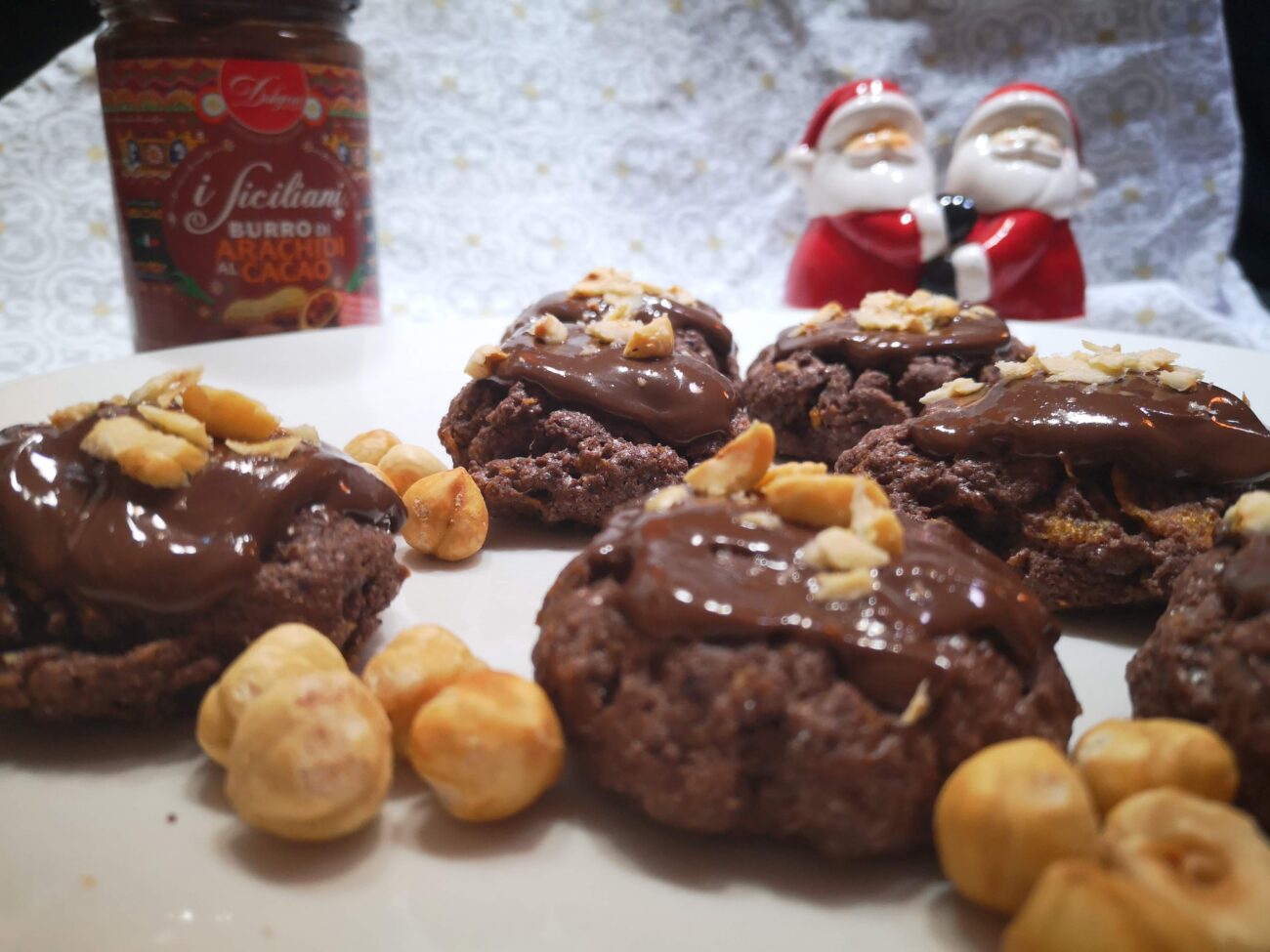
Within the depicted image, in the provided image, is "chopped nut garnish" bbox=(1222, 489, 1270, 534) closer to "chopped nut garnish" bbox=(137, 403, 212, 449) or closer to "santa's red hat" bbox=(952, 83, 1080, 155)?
"chopped nut garnish" bbox=(137, 403, 212, 449)

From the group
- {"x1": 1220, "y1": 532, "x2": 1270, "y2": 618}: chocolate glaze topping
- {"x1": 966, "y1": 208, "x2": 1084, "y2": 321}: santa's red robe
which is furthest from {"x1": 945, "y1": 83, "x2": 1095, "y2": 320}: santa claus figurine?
{"x1": 1220, "y1": 532, "x2": 1270, "y2": 618}: chocolate glaze topping

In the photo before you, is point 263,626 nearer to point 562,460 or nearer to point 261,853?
point 261,853

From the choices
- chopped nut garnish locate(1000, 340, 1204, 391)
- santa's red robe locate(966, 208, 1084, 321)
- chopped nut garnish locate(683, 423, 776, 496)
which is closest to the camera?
chopped nut garnish locate(683, 423, 776, 496)

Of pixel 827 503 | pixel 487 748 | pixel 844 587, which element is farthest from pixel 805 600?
pixel 487 748

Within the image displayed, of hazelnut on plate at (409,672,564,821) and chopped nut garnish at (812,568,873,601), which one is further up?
chopped nut garnish at (812,568,873,601)

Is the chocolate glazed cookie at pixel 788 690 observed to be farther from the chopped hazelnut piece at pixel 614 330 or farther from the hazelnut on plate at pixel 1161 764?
the chopped hazelnut piece at pixel 614 330

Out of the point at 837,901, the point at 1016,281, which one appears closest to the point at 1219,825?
the point at 837,901

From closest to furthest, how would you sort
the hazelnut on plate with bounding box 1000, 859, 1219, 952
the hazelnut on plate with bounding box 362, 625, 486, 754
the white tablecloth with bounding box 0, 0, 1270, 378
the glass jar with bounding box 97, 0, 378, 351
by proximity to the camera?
the hazelnut on plate with bounding box 1000, 859, 1219, 952 → the hazelnut on plate with bounding box 362, 625, 486, 754 → the glass jar with bounding box 97, 0, 378, 351 → the white tablecloth with bounding box 0, 0, 1270, 378
